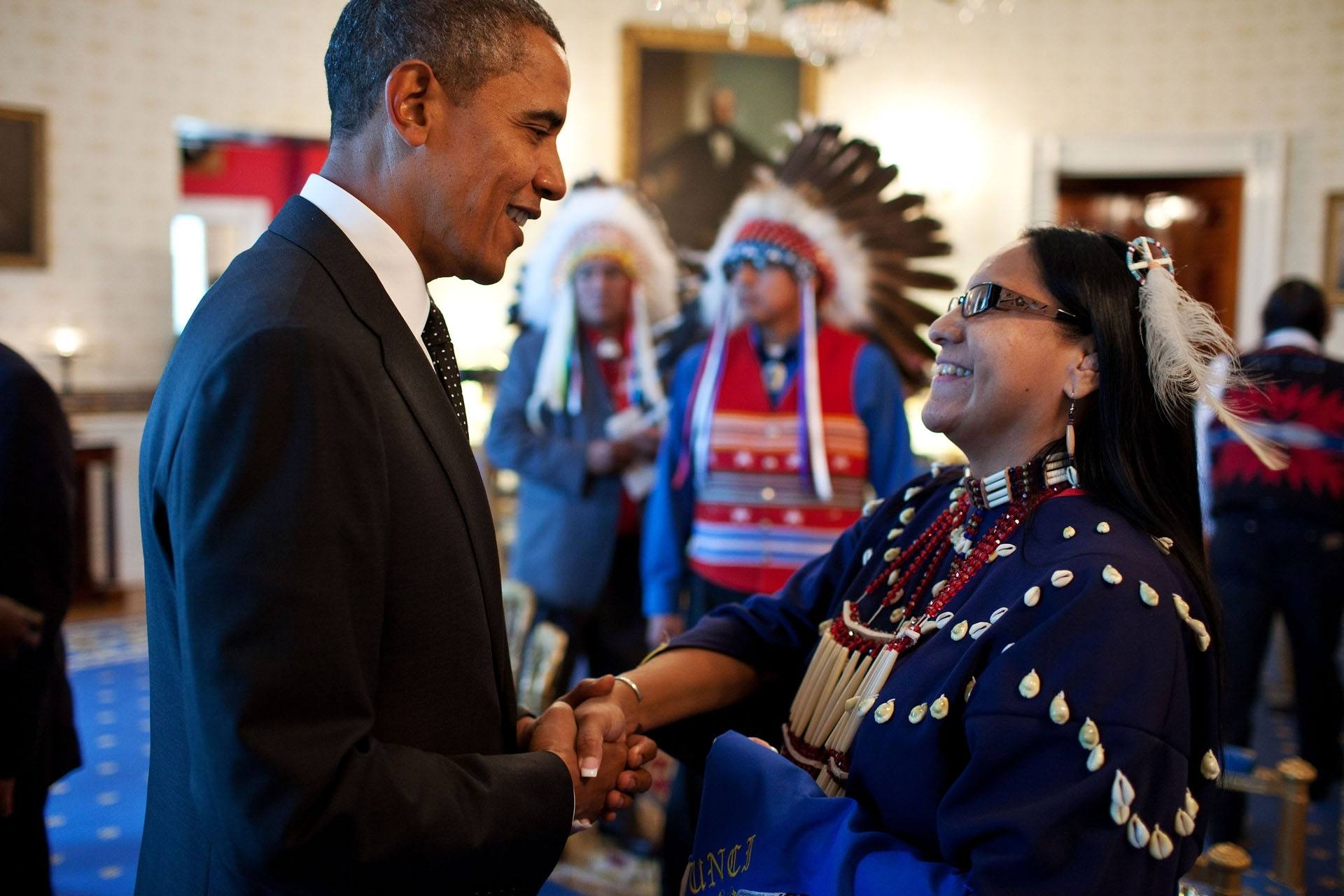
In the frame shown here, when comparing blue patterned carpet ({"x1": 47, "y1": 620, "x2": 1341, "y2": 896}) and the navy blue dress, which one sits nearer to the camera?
the navy blue dress

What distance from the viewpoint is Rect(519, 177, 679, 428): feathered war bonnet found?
3.62 m

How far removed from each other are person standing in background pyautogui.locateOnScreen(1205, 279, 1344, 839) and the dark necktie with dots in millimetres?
3098

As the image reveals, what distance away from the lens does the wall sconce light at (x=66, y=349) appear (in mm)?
6516

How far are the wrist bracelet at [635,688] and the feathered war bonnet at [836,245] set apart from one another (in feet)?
4.75

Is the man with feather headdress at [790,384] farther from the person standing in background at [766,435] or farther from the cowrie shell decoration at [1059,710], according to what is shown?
the cowrie shell decoration at [1059,710]

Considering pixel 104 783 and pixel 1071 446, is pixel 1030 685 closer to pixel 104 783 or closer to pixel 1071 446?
pixel 1071 446

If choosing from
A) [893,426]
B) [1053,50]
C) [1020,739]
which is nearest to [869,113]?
[1053,50]

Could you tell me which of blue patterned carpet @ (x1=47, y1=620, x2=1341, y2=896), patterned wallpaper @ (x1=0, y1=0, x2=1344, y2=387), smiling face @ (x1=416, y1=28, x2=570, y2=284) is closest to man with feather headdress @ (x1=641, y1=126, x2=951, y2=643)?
blue patterned carpet @ (x1=47, y1=620, x2=1341, y2=896)

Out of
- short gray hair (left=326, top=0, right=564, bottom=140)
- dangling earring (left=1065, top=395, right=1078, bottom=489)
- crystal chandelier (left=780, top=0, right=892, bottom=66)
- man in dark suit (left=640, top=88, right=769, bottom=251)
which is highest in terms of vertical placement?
crystal chandelier (left=780, top=0, right=892, bottom=66)

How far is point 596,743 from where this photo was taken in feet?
4.82

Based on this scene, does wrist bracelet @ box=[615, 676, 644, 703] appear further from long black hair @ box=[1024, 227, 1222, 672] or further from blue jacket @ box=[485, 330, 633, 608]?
blue jacket @ box=[485, 330, 633, 608]

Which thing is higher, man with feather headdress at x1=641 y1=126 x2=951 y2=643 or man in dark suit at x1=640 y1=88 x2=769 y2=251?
man in dark suit at x1=640 y1=88 x2=769 y2=251

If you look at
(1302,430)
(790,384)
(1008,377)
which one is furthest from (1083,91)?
(1008,377)

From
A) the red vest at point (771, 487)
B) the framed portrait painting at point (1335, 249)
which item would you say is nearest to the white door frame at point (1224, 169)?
the framed portrait painting at point (1335, 249)
